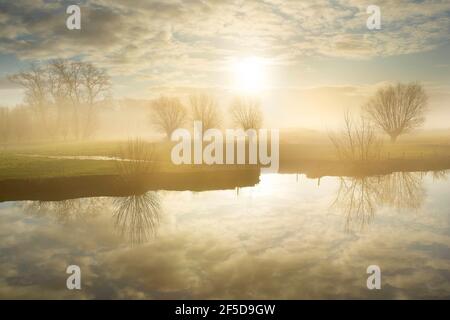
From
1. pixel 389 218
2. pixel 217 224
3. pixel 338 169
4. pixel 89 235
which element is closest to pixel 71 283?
pixel 89 235

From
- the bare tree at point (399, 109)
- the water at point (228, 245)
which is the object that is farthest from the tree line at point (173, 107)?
the water at point (228, 245)

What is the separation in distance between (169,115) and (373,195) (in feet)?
209

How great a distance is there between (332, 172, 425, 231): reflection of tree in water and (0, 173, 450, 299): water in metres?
0.18

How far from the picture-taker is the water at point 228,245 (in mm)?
14133

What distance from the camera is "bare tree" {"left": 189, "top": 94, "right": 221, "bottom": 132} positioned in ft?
266

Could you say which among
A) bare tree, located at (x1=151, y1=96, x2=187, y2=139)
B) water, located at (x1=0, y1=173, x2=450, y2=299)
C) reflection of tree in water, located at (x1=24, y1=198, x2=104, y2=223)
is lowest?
water, located at (x1=0, y1=173, x2=450, y2=299)

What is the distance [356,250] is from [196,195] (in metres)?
15.5

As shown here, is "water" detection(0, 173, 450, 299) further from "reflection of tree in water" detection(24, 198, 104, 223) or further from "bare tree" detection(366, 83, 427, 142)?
"bare tree" detection(366, 83, 427, 142)

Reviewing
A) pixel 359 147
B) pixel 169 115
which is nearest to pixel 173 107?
pixel 169 115

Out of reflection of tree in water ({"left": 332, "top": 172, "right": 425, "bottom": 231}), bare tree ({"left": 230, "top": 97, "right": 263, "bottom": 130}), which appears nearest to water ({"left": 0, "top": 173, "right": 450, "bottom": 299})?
reflection of tree in water ({"left": 332, "top": 172, "right": 425, "bottom": 231})

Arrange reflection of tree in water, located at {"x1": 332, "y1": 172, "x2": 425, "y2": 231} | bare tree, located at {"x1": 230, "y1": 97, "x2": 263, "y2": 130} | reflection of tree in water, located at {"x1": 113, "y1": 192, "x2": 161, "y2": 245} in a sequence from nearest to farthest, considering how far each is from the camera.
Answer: reflection of tree in water, located at {"x1": 113, "y1": 192, "x2": 161, "y2": 245}, reflection of tree in water, located at {"x1": 332, "y1": 172, "x2": 425, "y2": 231}, bare tree, located at {"x1": 230, "y1": 97, "x2": 263, "y2": 130}

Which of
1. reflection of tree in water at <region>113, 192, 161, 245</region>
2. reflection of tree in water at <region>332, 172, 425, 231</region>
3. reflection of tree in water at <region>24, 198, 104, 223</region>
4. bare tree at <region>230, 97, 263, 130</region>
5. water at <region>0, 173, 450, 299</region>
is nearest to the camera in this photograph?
water at <region>0, 173, 450, 299</region>

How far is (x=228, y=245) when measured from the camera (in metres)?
18.8
